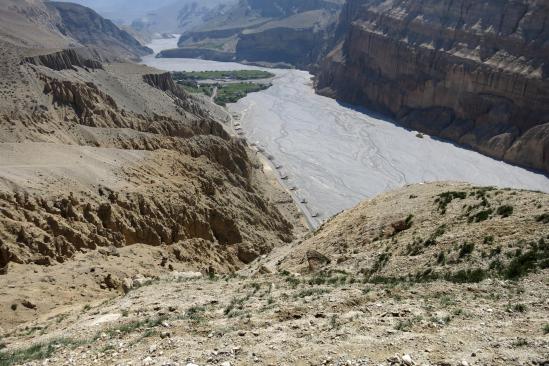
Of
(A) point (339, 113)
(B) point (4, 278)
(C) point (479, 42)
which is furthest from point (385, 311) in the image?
(A) point (339, 113)

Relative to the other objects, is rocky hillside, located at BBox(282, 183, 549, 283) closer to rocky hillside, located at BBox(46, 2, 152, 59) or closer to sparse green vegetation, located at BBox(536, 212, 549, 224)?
sparse green vegetation, located at BBox(536, 212, 549, 224)

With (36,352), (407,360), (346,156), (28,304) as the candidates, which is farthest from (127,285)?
(346,156)

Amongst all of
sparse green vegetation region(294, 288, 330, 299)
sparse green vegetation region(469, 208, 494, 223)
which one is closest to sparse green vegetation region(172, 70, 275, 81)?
sparse green vegetation region(469, 208, 494, 223)

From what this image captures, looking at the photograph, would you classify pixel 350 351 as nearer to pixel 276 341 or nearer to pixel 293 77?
pixel 276 341

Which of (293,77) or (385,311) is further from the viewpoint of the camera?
(293,77)

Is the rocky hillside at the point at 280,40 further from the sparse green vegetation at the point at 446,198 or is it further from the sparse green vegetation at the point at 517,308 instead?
the sparse green vegetation at the point at 517,308

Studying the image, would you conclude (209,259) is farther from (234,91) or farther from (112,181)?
(234,91)

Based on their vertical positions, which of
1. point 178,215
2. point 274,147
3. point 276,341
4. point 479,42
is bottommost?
point 274,147
